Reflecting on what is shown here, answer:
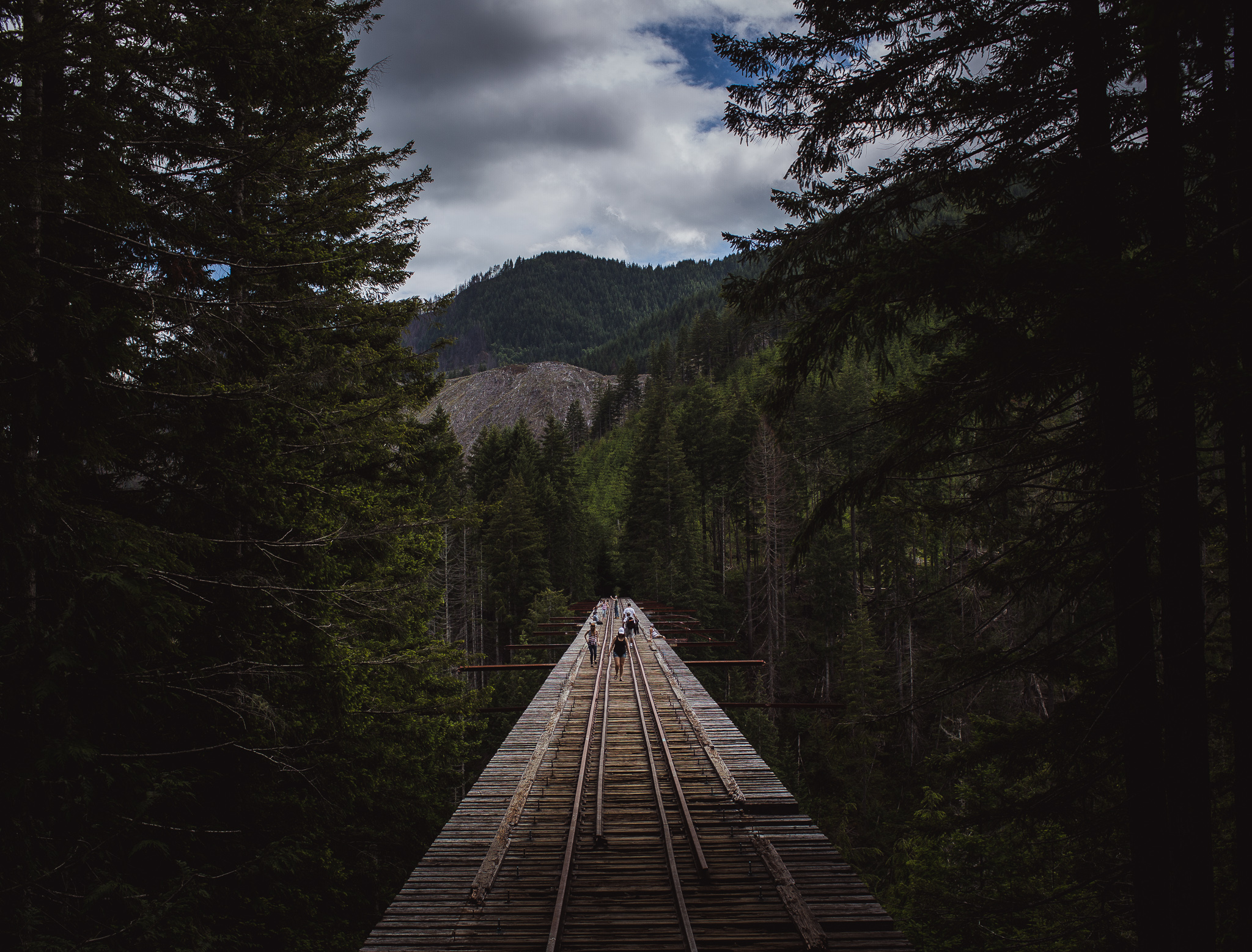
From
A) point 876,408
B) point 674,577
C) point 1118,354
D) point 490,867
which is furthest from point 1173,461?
point 674,577

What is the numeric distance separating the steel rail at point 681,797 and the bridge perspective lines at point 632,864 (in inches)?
1.2

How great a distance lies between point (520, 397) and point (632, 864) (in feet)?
586

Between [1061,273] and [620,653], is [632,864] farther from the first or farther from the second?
[620,653]

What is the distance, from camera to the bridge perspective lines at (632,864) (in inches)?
220

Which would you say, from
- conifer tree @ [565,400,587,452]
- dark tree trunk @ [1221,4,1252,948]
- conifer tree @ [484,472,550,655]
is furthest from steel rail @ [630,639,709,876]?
conifer tree @ [565,400,587,452]

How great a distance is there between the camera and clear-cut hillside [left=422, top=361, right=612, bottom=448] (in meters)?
168

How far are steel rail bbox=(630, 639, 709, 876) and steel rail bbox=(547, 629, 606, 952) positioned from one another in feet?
4.41

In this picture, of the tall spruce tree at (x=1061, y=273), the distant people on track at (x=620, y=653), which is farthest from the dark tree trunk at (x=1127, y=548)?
the distant people on track at (x=620, y=653)

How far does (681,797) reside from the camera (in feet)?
27.6

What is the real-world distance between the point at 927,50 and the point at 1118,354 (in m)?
3.16

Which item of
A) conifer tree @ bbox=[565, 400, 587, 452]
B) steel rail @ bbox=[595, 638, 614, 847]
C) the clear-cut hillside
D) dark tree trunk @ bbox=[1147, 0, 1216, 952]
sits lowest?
steel rail @ bbox=[595, 638, 614, 847]

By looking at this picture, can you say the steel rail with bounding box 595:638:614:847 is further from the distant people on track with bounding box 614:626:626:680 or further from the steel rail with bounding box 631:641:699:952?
the distant people on track with bounding box 614:626:626:680

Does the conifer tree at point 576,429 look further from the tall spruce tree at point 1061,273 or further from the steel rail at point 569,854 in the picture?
the tall spruce tree at point 1061,273

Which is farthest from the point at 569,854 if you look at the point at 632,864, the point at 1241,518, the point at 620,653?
the point at 620,653
